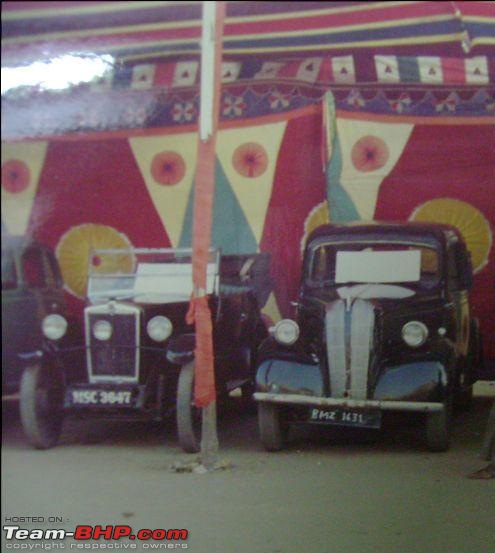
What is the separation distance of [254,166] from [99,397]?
35.2 inches

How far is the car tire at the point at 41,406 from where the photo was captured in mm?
2555

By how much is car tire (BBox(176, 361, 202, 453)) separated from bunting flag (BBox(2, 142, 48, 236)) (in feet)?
2.43

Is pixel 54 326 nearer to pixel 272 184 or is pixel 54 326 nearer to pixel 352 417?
pixel 272 184

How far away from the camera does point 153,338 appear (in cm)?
310

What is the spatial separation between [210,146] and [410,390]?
47.0 inches

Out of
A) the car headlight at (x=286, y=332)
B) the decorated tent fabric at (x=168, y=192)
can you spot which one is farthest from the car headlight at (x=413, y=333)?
the decorated tent fabric at (x=168, y=192)

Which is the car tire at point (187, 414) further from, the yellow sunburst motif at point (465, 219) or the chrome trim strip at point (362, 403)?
the yellow sunburst motif at point (465, 219)

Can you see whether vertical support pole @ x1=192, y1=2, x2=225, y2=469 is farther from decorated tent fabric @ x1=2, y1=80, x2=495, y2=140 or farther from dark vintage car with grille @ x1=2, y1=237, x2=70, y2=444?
dark vintage car with grille @ x1=2, y1=237, x2=70, y2=444

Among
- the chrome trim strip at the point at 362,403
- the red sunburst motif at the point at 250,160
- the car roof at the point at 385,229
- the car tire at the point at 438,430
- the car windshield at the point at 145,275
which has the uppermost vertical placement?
the red sunburst motif at the point at 250,160

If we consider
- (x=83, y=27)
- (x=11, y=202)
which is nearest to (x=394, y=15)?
(x=83, y=27)

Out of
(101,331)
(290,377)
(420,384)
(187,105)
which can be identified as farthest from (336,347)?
(187,105)

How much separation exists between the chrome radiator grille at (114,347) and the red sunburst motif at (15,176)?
1.57 ft

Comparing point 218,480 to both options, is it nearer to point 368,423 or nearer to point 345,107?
point 368,423

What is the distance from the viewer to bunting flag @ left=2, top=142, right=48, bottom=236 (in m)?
2.60
